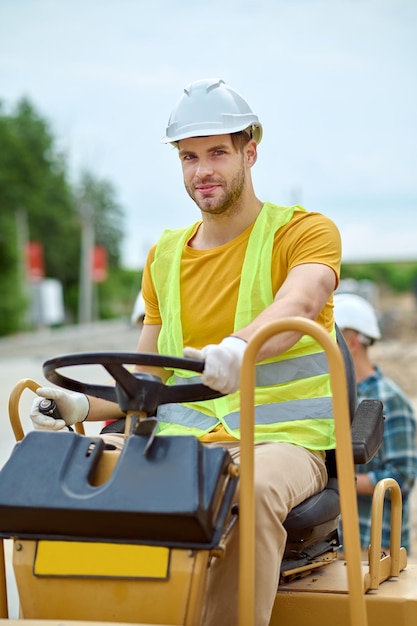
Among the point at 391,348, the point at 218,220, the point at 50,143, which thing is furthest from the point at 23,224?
the point at 218,220

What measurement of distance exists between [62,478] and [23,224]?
179 ft

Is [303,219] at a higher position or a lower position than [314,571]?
higher

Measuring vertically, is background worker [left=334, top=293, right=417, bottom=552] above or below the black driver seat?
below

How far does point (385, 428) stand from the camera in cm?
575

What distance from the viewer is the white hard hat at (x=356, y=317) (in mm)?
5996

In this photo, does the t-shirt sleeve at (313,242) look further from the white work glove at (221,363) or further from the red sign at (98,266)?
the red sign at (98,266)

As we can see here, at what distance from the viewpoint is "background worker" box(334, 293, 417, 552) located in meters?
5.66

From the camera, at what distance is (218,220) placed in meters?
3.51

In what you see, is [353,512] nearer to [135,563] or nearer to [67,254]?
[135,563]

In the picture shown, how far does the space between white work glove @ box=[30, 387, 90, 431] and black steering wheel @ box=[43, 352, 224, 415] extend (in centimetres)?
28

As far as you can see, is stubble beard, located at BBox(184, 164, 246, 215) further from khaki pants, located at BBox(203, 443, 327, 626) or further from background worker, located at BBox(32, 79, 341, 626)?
khaki pants, located at BBox(203, 443, 327, 626)

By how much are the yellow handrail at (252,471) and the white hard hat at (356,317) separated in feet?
11.3

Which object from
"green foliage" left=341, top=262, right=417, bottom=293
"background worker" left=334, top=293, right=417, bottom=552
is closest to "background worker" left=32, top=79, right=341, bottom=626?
"background worker" left=334, top=293, right=417, bottom=552

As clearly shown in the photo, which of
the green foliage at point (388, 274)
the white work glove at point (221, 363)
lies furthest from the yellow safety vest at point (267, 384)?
the green foliage at point (388, 274)
